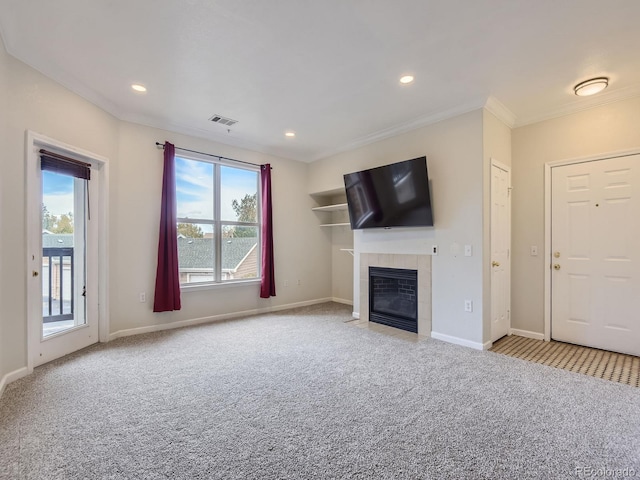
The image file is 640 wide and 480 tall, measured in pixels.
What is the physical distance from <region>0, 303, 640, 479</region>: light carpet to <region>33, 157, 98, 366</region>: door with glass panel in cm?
27

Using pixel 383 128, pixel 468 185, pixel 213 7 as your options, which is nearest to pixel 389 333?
pixel 468 185

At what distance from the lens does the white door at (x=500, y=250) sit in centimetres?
338

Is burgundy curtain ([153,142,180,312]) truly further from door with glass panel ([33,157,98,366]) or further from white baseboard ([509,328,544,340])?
white baseboard ([509,328,544,340])

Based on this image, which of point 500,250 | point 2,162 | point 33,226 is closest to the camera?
point 2,162

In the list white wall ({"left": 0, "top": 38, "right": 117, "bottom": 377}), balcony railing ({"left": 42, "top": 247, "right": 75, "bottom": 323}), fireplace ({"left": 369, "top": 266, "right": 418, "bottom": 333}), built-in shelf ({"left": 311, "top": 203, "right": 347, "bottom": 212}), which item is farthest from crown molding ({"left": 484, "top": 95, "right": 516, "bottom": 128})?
balcony railing ({"left": 42, "top": 247, "right": 75, "bottom": 323})

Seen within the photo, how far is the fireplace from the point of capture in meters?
3.89

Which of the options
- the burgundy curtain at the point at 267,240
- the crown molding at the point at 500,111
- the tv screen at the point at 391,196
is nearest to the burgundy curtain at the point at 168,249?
the burgundy curtain at the point at 267,240

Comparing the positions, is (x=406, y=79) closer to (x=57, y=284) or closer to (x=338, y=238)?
(x=338, y=238)

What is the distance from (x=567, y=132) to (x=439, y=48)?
83.7 inches

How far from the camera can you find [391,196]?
152 inches

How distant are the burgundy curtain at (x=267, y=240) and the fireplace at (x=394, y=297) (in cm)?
159

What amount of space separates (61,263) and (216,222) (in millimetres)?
1861

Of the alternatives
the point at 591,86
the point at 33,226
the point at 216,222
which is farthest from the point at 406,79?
the point at 33,226

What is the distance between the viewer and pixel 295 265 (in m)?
5.33
